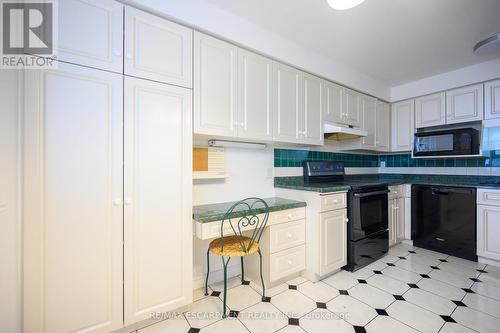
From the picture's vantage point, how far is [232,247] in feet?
5.73

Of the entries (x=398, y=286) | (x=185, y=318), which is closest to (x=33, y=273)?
(x=185, y=318)

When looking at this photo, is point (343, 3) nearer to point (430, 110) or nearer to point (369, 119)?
point (369, 119)

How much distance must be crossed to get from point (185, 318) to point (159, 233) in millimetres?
706

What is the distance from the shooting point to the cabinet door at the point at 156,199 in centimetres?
142

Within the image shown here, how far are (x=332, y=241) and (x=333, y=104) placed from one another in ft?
5.35

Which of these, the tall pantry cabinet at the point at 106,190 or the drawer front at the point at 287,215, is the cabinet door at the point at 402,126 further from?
the tall pantry cabinet at the point at 106,190

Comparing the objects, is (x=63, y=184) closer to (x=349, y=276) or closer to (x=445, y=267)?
(x=349, y=276)

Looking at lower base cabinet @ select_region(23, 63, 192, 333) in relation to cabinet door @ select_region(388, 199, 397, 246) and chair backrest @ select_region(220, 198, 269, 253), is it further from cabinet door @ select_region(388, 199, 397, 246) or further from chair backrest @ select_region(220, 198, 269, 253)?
cabinet door @ select_region(388, 199, 397, 246)

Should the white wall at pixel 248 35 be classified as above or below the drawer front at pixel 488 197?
above

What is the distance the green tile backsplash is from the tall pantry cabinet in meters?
1.42

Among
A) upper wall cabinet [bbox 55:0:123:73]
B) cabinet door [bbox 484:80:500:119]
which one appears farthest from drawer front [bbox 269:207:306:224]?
cabinet door [bbox 484:80:500:119]

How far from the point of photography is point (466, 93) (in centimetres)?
282

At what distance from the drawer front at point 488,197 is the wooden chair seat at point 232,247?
273cm

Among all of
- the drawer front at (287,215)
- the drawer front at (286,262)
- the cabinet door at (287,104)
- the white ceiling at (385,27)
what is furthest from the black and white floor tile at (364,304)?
the white ceiling at (385,27)
